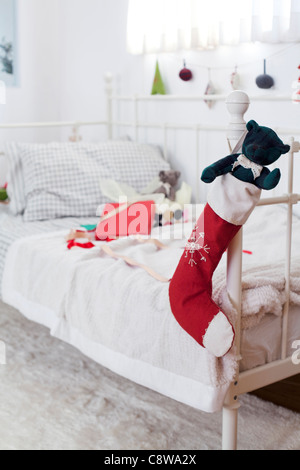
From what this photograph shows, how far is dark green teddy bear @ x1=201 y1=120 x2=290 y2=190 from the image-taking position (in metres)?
1.32

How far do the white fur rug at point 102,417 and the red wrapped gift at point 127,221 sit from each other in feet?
1.52

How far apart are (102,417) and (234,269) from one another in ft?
2.34

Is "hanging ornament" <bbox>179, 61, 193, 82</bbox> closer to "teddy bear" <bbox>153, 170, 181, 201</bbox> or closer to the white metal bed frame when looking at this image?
"teddy bear" <bbox>153, 170, 181, 201</bbox>

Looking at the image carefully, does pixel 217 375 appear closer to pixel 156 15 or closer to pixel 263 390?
pixel 263 390

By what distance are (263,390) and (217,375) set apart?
577 mm

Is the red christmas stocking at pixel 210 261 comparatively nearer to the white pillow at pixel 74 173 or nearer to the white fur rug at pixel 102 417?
the white fur rug at pixel 102 417

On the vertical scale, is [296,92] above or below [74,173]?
above

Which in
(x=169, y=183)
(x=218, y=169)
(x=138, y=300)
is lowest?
(x=138, y=300)

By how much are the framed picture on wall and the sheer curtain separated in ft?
2.15

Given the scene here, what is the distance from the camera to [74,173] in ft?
8.58

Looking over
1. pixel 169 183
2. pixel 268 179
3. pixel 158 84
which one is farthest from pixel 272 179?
pixel 158 84

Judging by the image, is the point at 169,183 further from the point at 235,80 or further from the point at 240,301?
the point at 240,301

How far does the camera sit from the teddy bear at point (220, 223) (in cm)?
133
